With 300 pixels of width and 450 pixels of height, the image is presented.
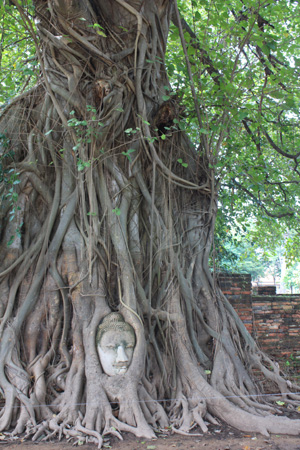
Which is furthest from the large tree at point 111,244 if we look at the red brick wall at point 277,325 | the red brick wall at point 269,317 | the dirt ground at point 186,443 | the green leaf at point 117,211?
the red brick wall at point 277,325

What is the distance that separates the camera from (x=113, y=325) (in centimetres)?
346

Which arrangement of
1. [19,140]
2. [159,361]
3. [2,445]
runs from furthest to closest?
1. [19,140]
2. [159,361]
3. [2,445]

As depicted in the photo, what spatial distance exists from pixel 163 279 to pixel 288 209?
2972 millimetres

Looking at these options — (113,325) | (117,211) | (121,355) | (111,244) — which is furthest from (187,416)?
(117,211)

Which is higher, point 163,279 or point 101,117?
point 101,117

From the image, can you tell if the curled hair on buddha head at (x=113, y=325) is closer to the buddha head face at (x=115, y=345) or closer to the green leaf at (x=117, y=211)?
the buddha head face at (x=115, y=345)

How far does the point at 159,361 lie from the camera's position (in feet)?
12.0

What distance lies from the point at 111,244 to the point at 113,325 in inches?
32.6

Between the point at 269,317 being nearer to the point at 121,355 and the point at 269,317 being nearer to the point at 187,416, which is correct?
the point at 187,416

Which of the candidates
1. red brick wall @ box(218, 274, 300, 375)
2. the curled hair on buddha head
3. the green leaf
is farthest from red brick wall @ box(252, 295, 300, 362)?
the green leaf

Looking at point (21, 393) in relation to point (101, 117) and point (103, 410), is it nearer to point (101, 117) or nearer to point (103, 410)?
point (103, 410)

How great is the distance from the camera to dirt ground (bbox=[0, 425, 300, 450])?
2.77 m

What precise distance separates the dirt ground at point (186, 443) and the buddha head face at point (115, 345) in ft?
1.75

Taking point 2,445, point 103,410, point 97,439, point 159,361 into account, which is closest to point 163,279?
point 159,361
